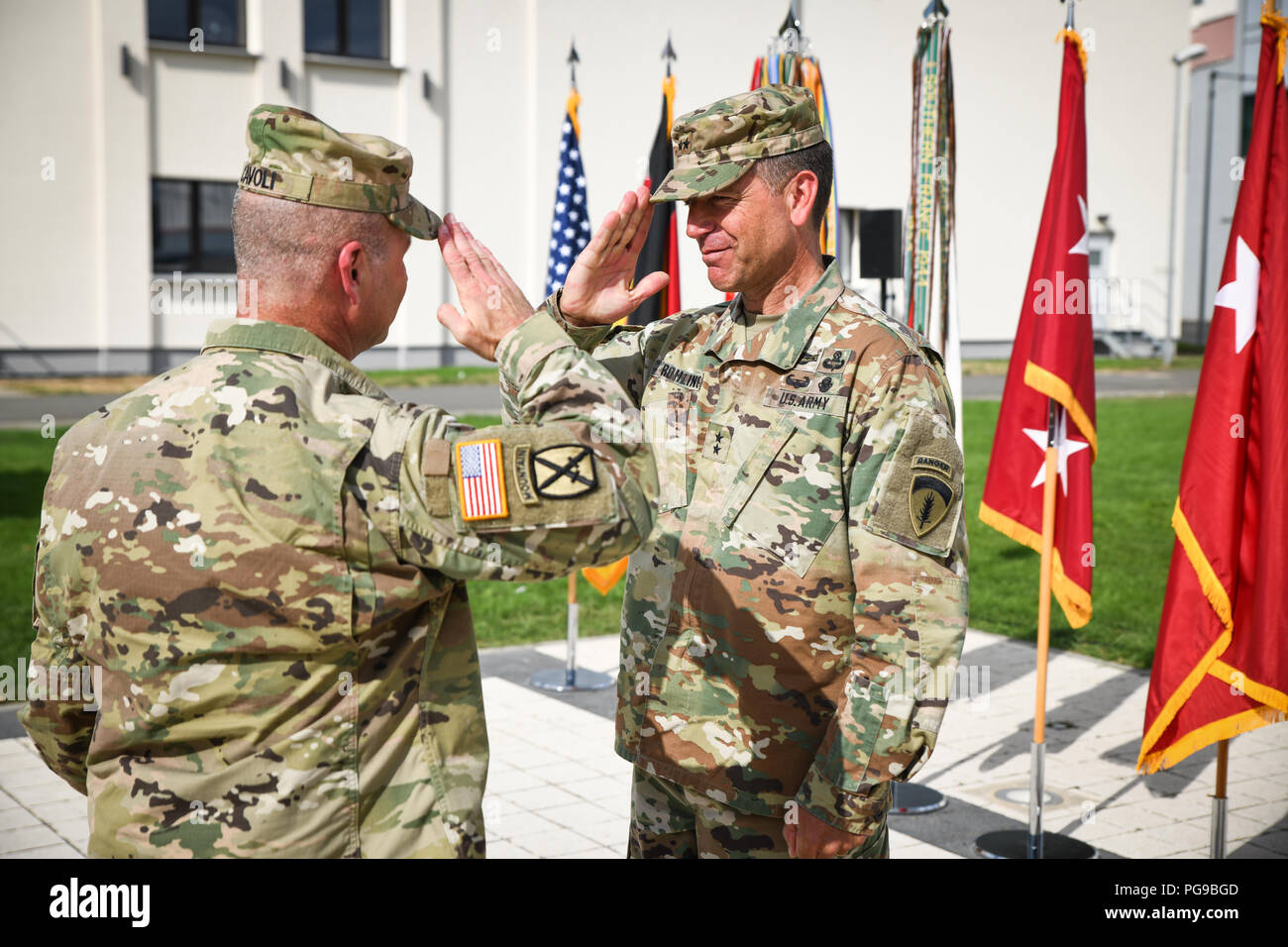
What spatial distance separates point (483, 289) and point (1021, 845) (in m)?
3.57

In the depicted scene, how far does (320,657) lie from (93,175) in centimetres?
1925

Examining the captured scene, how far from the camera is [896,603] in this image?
2.47 meters

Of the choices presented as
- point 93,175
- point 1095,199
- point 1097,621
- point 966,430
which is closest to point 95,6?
point 93,175

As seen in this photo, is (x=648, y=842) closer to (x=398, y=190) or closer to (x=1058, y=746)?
(x=398, y=190)

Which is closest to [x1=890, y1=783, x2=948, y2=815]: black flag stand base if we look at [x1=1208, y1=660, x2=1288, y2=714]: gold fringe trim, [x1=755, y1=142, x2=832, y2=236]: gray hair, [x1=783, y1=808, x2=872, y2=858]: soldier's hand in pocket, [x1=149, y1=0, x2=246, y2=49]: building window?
[x1=1208, y1=660, x2=1288, y2=714]: gold fringe trim

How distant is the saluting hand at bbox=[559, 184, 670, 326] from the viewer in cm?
248

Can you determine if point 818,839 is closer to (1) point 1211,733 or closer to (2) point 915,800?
(1) point 1211,733

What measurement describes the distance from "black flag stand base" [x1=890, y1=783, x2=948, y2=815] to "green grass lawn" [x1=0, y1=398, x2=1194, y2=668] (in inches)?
109

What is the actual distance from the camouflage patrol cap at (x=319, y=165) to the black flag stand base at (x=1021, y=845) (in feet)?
11.7

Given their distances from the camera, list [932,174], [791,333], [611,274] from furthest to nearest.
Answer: [932,174], [791,333], [611,274]

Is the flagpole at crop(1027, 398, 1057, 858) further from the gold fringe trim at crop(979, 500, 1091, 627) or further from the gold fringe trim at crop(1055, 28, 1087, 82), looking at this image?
the gold fringe trim at crop(1055, 28, 1087, 82)

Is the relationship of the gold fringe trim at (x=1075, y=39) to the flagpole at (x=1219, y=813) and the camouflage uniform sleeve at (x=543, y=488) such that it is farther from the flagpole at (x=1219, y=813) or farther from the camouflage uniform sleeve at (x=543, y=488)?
the camouflage uniform sleeve at (x=543, y=488)

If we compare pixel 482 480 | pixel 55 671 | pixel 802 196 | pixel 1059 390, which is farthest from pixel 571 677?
pixel 482 480

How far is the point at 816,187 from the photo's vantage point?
110 inches
